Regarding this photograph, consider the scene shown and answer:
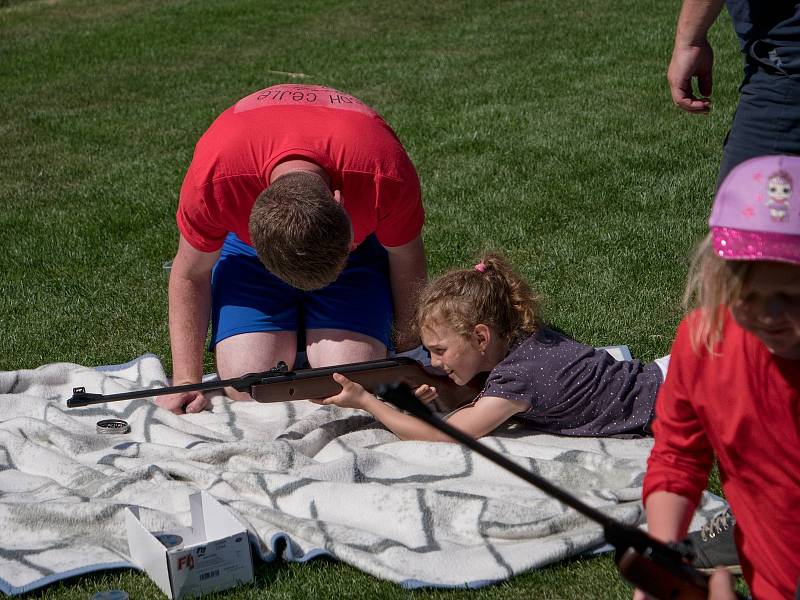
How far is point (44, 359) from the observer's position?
5.25 m

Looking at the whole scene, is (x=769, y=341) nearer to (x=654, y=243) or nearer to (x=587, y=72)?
(x=654, y=243)

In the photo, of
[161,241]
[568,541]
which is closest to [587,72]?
[161,241]

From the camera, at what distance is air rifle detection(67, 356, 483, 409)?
13.2 feet

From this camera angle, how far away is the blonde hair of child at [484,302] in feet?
13.3

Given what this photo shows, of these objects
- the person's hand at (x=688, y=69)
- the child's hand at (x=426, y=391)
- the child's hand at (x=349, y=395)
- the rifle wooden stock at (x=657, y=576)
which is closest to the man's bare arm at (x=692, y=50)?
the person's hand at (x=688, y=69)

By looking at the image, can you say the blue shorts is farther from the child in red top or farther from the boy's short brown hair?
the child in red top

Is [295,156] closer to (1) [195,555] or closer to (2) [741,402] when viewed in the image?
(1) [195,555]

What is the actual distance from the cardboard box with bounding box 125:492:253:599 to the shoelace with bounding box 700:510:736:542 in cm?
136

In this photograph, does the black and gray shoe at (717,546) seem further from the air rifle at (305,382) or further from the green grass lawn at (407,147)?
the air rifle at (305,382)

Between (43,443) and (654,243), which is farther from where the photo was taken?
(654,243)

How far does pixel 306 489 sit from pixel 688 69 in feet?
6.41

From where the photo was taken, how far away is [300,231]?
11.6 ft

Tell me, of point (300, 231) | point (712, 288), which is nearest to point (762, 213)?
point (712, 288)

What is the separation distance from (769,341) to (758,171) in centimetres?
33
